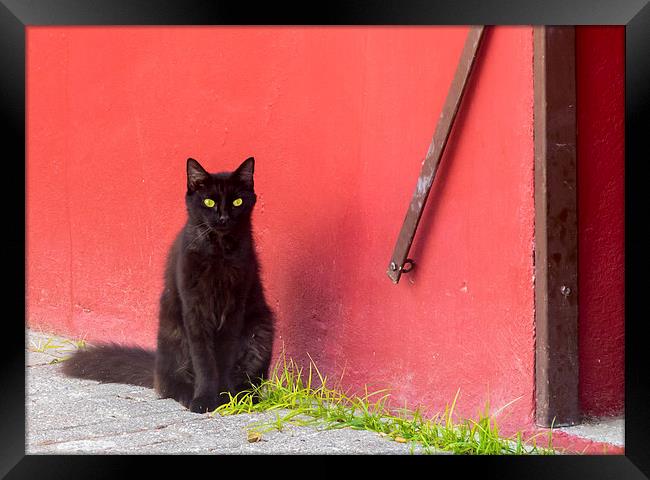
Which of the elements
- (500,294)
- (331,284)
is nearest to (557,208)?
(500,294)

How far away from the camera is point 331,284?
3.69m

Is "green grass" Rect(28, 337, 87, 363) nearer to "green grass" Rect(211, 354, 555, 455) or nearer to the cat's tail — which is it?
the cat's tail

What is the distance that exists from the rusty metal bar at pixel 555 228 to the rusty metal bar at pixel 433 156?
0.92 feet

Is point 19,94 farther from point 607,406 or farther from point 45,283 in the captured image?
point 45,283

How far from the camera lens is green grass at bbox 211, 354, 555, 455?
2.71 meters

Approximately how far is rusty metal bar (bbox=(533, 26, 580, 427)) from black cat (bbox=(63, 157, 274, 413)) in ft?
4.72

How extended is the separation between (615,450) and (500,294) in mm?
674

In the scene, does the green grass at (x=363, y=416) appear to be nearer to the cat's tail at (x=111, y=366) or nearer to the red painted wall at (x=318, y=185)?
the red painted wall at (x=318, y=185)

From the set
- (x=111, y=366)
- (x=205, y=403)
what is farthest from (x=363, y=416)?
(x=111, y=366)

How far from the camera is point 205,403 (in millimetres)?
3447

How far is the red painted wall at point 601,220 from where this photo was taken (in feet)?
8.99

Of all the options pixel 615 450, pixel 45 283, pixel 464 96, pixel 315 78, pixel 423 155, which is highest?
pixel 315 78

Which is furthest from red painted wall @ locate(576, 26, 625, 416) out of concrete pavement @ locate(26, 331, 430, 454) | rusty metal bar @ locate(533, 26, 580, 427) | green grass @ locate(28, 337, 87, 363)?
green grass @ locate(28, 337, 87, 363)

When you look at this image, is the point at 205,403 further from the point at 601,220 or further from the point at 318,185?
the point at 601,220
